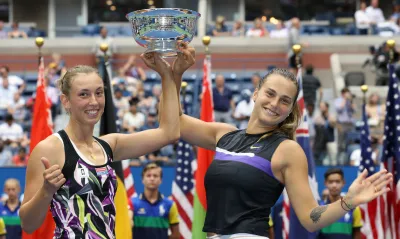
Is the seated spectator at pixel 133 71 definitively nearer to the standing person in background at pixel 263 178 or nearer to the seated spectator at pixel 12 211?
the seated spectator at pixel 12 211

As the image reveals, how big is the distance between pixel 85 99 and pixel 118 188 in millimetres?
4902

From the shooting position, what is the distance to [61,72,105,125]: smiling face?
538 centimetres

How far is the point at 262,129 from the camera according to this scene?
5723 mm

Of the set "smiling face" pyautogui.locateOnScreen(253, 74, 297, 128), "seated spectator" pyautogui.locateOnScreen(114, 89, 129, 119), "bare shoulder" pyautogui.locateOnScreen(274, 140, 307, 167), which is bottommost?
"seated spectator" pyautogui.locateOnScreen(114, 89, 129, 119)

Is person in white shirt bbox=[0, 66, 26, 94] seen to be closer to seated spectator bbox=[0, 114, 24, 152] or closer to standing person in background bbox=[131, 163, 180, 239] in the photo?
seated spectator bbox=[0, 114, 24, 152]

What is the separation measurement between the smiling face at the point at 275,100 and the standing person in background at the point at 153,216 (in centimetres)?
568

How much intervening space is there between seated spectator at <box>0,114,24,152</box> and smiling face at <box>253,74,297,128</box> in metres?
10.8

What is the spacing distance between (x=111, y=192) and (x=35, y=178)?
438mm

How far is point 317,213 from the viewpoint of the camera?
5.42 meters

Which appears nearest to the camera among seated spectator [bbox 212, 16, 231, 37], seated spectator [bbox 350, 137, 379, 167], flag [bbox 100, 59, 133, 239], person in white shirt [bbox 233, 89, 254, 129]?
flag [bbox 100, 59, 133, 239]

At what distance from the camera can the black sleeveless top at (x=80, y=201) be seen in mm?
5234

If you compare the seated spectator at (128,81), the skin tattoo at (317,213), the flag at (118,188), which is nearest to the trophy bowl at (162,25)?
the skin tattoo at (317,213)

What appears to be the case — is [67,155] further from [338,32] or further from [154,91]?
[338,32]

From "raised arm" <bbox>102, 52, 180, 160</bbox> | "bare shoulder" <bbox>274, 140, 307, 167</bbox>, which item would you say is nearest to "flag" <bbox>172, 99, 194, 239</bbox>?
"raised arm" <bbox>102, 52, 180, 160</bbox>
